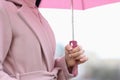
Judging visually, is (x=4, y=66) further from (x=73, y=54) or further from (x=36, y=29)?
(x=73, y=54)

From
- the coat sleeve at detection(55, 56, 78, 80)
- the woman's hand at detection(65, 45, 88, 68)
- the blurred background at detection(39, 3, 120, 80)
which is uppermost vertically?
the woman's hand at detection(65, 45, 88, 68)

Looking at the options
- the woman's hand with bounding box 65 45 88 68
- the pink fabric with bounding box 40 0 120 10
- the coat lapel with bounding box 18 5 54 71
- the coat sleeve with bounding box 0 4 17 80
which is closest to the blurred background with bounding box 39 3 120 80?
the pink fabric with bounding box 40 0 120 10

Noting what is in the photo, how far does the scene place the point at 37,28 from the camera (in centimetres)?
113

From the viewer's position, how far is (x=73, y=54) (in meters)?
1.25

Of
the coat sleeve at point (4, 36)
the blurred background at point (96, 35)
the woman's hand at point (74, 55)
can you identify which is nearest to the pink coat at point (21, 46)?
the coat sleeve at point (4, 36)

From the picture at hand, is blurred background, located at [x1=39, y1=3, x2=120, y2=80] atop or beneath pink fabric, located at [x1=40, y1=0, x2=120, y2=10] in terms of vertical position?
beneath

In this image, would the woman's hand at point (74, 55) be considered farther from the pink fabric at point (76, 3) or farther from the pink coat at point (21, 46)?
the pink fabric at point (76, 3)

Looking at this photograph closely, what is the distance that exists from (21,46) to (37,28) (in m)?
0.11

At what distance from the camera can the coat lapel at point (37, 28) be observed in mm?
1101

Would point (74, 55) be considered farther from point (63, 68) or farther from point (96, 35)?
point (96, 35)

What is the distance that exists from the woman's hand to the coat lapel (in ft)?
0.32

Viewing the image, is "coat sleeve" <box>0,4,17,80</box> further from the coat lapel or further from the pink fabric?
the pink fabric

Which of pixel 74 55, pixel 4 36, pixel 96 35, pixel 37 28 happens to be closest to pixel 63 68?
pixel 74 55

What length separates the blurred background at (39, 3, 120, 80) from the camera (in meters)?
2.03
